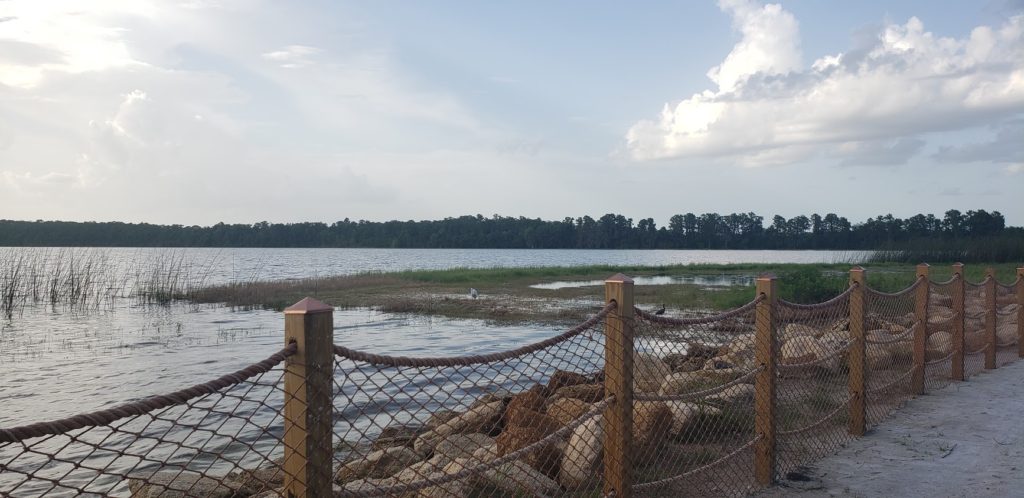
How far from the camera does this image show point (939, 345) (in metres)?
10.6

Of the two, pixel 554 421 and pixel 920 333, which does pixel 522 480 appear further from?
pixel 920 333

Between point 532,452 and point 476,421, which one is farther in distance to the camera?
point 476,421

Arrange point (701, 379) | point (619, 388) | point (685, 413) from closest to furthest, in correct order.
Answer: point (619, 388)
point (685, 413)
point (701, 379)

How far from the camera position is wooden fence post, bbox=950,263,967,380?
929cm

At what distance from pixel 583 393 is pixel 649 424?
5.97ft

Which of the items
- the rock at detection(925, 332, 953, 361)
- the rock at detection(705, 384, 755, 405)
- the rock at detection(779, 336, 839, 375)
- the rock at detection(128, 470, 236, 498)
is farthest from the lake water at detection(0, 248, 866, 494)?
the rock at detection(925, 332, 953, 361)

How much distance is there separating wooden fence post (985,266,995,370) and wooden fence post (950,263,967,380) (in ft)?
3.76

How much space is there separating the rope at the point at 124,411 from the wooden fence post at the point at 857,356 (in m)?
5.69

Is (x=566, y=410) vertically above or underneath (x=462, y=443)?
above

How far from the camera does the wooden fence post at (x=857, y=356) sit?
6.73 metres

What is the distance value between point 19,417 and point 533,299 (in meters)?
20.3

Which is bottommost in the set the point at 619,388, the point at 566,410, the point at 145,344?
the point at 145,344

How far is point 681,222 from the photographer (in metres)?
155

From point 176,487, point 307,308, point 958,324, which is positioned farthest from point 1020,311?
point 307,308
